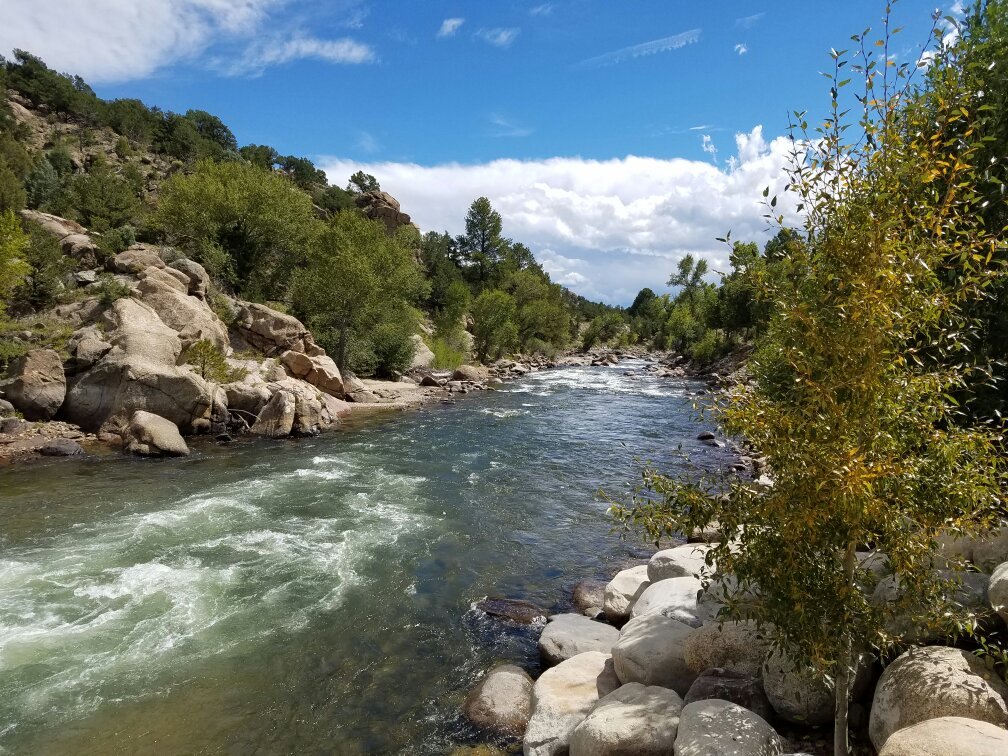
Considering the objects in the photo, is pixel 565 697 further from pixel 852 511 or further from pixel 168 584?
pixel 168 584

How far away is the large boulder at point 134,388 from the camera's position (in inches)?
910

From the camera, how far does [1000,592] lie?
6.01 m

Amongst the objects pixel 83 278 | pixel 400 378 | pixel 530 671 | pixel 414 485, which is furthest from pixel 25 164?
pixel 530 671

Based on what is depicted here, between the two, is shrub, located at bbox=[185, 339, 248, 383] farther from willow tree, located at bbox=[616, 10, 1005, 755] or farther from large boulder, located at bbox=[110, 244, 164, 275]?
willow tree, located at bbox=[616, 10, 1005, 755]

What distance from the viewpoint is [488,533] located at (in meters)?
15.7

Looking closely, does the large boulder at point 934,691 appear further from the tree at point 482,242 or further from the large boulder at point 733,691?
the tree at point 482,242

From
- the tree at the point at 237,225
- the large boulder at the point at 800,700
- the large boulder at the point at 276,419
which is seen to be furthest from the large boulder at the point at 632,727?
the tree at the point at 237,225

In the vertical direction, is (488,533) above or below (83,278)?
below

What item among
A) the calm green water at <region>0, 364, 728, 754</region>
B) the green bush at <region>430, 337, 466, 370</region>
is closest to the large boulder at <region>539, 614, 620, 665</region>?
the calm green water at <region>0, 364, 728, 754</region>

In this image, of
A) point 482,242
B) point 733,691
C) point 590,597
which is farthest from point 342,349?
point 482,242

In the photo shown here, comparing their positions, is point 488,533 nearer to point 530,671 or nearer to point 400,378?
point 530,671

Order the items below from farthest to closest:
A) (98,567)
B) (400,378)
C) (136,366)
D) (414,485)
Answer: (400,378), (136,366), (414,485), (98,567)

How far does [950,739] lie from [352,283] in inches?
1558

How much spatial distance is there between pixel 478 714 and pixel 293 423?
20635 millimetres
